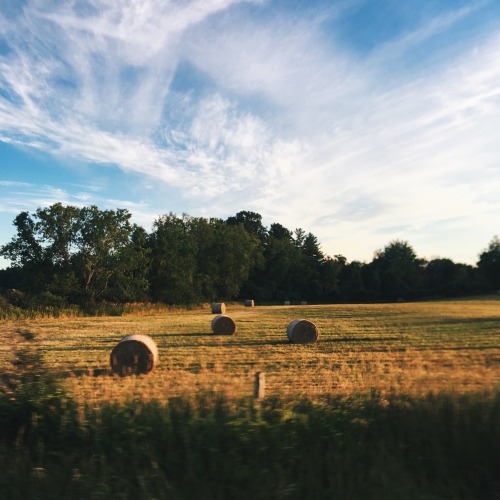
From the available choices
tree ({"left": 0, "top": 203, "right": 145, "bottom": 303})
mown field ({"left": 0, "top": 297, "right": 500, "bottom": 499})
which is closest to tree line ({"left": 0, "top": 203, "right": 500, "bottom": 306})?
tree ({"left": 0, "top": 203, "right": 145, "bottom": 303})

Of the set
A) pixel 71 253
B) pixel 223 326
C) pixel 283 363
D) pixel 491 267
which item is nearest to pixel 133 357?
pixel 283 363

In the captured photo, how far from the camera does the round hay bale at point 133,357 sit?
40.6 ft

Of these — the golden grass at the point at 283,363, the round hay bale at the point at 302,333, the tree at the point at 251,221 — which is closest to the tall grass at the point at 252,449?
the golden grass at the point at 283,363

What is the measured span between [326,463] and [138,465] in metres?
1.96

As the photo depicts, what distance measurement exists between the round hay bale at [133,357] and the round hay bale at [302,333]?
715 centimetres

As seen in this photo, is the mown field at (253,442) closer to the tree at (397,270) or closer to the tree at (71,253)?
the tree at (71,253)

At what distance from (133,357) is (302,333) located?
26.6ft

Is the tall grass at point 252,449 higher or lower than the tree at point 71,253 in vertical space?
lower

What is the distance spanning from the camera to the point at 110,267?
4931 centimetres

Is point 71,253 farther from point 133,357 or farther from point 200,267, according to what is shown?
point 133,357

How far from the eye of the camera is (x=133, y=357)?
1265cm

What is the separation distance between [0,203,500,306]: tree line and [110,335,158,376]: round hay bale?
3441 centimetres

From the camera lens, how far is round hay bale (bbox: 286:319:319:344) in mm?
18422

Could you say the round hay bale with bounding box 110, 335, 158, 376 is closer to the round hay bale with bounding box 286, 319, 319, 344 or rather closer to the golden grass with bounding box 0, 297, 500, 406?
the golden grass with bounding box 0, 297, 500, 406
